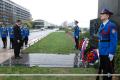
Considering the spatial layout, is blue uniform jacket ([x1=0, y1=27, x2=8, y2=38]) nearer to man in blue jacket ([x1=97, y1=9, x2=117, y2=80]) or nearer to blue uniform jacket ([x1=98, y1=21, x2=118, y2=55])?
man in blue jacket ([x1=97, y1=9, x2=117, y2=80])

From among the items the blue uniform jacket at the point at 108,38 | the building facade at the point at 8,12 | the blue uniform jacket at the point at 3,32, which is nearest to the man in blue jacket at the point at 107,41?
the blue uniform jacket at the point at 108,38

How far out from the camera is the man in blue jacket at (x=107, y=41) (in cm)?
704

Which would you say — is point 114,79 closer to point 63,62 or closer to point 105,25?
point 105,25

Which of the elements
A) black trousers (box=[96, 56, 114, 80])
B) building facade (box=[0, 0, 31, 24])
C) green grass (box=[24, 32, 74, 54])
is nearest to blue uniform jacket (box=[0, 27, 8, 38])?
green grass (box=[24, 32, 74, 54])

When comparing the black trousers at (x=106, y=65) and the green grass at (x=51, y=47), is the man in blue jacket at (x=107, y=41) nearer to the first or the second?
the black trousers at (x=106, y=65)

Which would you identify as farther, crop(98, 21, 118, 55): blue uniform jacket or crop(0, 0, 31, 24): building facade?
crop(0, 0, 31, 24): building facade

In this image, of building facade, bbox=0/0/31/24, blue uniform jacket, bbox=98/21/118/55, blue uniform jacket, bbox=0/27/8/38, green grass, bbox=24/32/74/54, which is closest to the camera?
blue uniform jacket, bbox=98/21/118/55

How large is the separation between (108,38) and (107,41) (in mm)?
72

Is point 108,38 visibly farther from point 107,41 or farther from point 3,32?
point 3,32

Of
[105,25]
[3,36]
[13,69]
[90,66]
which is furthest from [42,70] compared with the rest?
[3,36]

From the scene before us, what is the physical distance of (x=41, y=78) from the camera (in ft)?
30.5

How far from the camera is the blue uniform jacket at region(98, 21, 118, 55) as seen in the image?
7031 mm

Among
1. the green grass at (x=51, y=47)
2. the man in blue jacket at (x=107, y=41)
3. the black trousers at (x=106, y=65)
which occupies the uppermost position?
the man in blue jacket at (x=107, y=41)

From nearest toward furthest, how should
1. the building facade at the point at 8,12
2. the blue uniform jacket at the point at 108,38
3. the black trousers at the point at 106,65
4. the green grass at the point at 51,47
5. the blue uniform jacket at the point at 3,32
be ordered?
the blue uniform jacket at the point at 108,38 → the black trousers at the point at 106,65 → the green grass at the point at 51,47 → the blue uniform jacket at the point at 3,32 → the building facade at the point at 8,12
